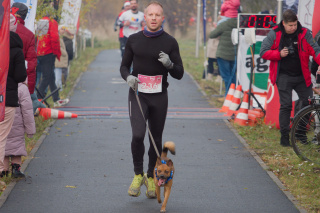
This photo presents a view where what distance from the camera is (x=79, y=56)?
3259cm

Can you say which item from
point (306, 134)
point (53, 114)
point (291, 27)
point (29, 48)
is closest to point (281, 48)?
point (291, 27)

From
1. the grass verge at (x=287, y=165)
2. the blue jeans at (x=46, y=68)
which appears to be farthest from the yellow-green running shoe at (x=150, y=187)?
the blue jeans at (x=46, y=68)

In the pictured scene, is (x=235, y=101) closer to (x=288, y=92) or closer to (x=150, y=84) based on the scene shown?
(x=288, y=92)

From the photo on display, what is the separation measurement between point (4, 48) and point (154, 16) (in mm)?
1612

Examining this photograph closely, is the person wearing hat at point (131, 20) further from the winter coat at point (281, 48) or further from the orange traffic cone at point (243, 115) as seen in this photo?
the winter coat at point (281, 48)

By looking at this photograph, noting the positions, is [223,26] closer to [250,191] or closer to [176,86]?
[176,86]

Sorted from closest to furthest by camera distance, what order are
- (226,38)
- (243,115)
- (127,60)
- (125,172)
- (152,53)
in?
(152,53) → (127,60) → (125,172) → (243,115) → (226,38)

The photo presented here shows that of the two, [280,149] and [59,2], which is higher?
[59,2]

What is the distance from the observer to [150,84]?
677 cm

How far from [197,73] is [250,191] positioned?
56.2ft

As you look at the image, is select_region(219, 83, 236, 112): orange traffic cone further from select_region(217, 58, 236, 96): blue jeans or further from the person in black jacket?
the person in black jacket

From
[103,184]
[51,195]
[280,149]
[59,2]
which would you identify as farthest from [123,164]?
[59,2]

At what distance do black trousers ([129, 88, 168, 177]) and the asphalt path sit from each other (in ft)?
1.63

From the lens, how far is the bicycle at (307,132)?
863 centimetres
